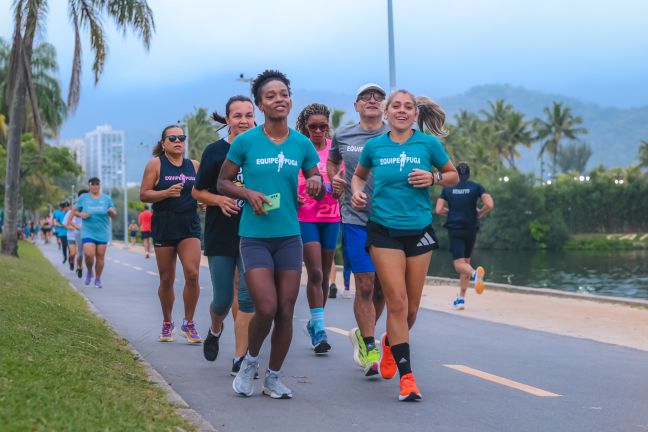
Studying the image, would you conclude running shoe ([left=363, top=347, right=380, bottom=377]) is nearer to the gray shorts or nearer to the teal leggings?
the teal leggings

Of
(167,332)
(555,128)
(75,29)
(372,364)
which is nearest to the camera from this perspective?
(372,364)

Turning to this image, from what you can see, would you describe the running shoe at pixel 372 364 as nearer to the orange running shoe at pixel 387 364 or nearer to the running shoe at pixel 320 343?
the orange running shoe at pixel 387 364

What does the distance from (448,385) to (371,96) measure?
7.74 ft

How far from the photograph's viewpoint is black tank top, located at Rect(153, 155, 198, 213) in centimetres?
978

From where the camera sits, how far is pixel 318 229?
9.20 meters

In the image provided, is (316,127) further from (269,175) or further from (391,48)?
(391,48)

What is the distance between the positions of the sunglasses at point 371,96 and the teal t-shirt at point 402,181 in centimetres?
132

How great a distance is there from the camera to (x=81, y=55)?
2302 centimetres

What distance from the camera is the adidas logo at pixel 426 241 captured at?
706cm

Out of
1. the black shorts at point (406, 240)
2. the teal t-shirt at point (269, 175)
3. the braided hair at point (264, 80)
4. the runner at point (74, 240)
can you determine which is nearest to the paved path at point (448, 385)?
the black shorts at point (406, 240)

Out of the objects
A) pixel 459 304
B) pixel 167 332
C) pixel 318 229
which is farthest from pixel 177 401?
pixel 459 304

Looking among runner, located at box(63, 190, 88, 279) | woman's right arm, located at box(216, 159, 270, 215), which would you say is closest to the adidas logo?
woman's right arm, located at box(216, 159, 270, 215)

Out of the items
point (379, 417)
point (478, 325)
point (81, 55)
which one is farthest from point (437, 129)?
point (81, 55)

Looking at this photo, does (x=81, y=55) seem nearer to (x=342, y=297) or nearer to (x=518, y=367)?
(x=342, y=297)
